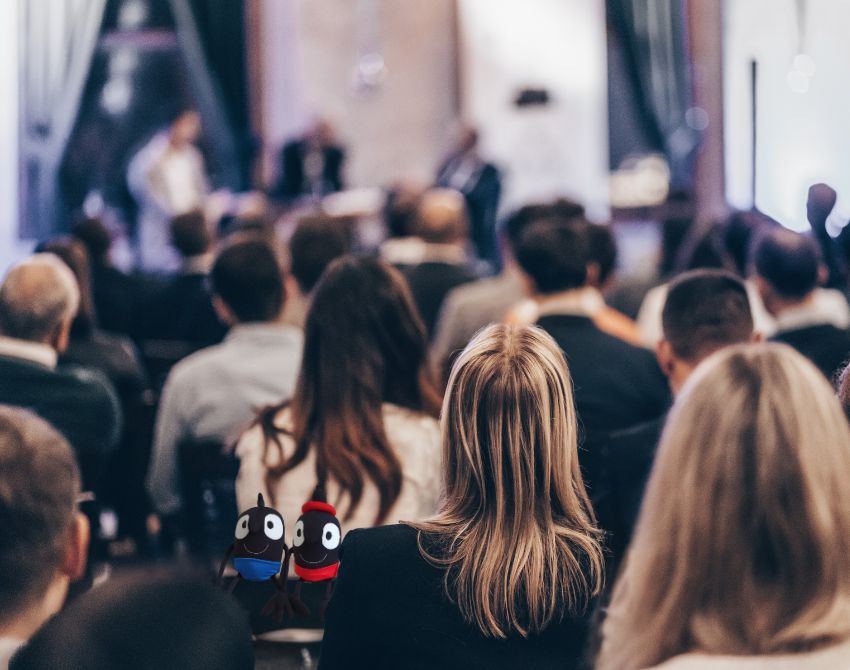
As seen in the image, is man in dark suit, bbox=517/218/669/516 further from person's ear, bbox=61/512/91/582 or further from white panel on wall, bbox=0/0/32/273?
white panel on wall, bbox=0/0/32/273

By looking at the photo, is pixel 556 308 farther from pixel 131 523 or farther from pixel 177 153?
pixel 177 153

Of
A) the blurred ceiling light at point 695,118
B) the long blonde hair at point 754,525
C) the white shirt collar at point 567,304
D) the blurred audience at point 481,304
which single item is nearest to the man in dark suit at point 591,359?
the white shirt collar at point 567,304

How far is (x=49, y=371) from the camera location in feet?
10.3

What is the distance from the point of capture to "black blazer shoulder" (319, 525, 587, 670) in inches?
63.9

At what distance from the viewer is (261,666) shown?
2.09m

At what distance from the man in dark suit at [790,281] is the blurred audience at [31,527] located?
2.43 m

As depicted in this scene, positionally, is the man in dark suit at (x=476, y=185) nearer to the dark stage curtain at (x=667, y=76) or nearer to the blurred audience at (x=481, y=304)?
the dark stage curtain at (x=667, y=76)

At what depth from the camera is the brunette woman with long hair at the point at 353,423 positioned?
2.39 metres

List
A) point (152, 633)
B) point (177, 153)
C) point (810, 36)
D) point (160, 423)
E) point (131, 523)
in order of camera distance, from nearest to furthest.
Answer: point (152, 633), point (160, 423), point (131, 523), point (810, 36), point (177, 153)

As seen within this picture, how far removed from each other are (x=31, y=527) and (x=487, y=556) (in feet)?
1.94

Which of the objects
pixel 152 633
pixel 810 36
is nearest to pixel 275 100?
pixel 810 36

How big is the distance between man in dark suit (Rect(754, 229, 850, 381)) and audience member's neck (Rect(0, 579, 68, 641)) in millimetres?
2442

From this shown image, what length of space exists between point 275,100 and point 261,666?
9.30 m

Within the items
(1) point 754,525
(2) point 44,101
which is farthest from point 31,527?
(2) point 44,101
